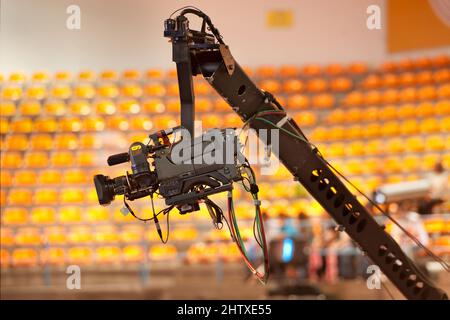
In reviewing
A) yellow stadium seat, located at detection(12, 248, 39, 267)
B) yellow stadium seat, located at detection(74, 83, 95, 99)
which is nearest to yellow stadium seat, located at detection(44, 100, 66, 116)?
yellow stadium seat, located at detection(74, 83, 95, 99)

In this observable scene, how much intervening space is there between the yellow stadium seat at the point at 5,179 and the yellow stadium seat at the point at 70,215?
2.78 ft

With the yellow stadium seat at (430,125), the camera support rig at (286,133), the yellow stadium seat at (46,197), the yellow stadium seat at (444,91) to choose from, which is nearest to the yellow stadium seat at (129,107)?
the yellow stadium seat at (46,197)

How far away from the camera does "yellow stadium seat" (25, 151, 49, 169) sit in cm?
1022

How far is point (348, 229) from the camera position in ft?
12.0

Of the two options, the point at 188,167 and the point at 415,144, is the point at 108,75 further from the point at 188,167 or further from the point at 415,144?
the point at 188,167

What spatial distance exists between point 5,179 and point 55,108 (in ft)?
3.86

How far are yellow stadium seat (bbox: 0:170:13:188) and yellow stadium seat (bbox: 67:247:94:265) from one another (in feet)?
4.38

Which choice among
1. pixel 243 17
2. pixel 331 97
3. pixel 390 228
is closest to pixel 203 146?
pixel 243 17

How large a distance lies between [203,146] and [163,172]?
0.19 m

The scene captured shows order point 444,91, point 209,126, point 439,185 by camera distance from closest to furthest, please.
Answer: point 439,185, point 209,126, point 444,91

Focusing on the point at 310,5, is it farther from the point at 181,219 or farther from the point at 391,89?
the point at 181,219

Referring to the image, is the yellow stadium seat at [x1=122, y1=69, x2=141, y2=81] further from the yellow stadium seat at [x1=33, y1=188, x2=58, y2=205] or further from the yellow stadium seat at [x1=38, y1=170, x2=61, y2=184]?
the yellow stadium seat at [x1=33, y1=188, x2=58, y2=205]

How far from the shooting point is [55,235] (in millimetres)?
9914

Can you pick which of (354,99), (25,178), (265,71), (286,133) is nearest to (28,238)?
(25,178)
